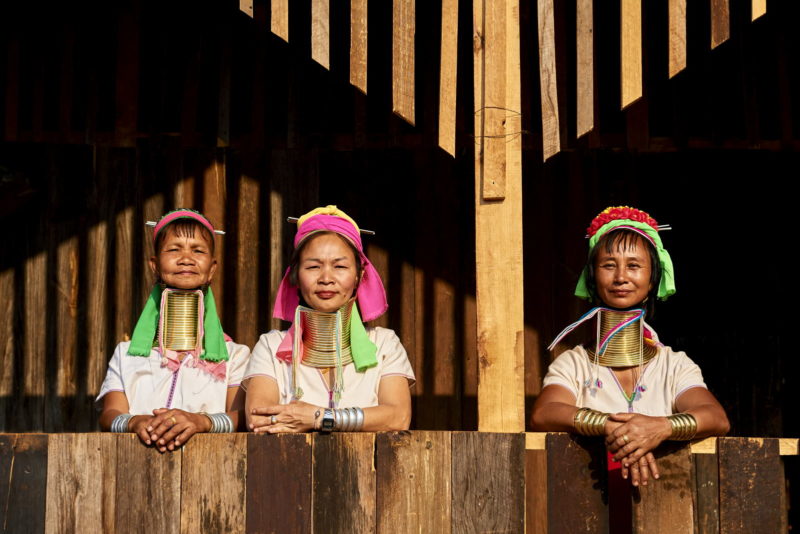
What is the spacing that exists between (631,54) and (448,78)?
29.5 inches

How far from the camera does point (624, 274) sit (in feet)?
16.9

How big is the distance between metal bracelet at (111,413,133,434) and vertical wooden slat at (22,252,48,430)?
2.41 meters

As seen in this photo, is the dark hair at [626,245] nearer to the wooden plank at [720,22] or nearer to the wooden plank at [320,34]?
the wooden plank at [720,22]

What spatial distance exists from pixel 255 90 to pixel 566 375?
3.13 m

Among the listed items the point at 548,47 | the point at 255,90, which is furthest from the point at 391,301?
the point at 548,47

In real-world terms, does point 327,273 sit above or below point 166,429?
above

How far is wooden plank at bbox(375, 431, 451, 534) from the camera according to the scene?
14.3ft

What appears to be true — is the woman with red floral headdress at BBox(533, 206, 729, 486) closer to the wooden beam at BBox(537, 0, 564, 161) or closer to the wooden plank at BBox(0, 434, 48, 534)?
the wooden beam at BBox(537, 0, 564, 161)

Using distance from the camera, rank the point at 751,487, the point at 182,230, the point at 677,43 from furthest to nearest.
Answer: the point at 182,230, the point at 677,43, the point at 751,487

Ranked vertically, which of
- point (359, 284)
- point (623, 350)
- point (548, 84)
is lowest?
point (623, 350)

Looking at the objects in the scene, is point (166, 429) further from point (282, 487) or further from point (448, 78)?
point (448, 78)

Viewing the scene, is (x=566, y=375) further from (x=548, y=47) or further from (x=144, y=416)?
(x=144, y=416)

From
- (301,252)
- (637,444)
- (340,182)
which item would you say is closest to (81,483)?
(301,252)

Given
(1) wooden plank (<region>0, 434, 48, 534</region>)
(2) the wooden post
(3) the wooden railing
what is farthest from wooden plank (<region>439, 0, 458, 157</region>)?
(1) wooden plank (<region>0, 434, 48, 534</region>)
